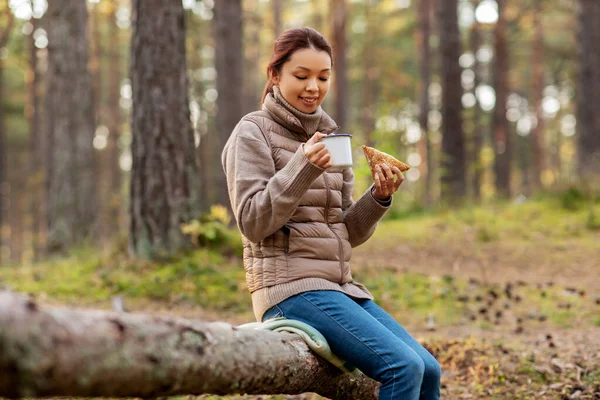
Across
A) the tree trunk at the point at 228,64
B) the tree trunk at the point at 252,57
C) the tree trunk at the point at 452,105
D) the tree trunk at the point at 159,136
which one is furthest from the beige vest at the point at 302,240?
the tree trunk at the point at 252,57

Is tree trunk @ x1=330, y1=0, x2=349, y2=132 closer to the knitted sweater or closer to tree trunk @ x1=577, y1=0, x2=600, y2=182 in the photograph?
tree trunk @ x1=577, y1=0, x2=600, y2=182

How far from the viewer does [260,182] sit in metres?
3.20

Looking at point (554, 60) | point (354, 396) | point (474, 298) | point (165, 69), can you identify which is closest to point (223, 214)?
point (165, 69)

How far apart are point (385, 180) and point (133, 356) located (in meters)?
1.71

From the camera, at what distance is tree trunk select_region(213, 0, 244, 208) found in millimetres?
13045

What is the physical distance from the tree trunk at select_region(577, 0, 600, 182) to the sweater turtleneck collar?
35.3 ft

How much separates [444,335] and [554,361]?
111cm

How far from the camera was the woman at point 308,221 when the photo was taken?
3.04m

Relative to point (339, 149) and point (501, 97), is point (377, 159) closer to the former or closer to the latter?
point (339, 149)

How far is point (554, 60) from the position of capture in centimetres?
3077

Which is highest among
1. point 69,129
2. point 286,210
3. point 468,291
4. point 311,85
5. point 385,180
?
point 69,129

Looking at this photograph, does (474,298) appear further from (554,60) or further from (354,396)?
(554,60)

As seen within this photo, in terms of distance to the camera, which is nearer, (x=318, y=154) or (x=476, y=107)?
(x=318, y=154)

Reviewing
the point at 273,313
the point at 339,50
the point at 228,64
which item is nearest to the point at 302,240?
the point at 273,313
